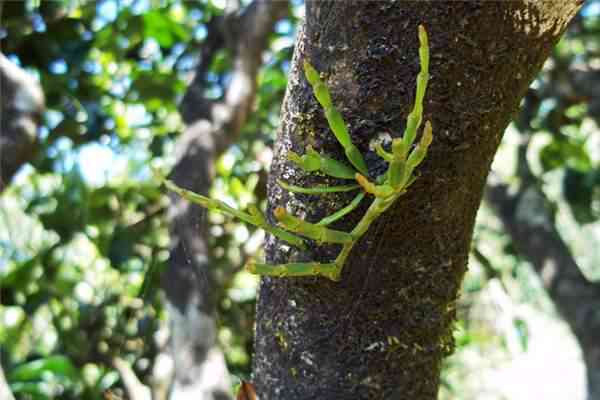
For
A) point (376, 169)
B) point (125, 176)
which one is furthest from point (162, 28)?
point (376, 169)

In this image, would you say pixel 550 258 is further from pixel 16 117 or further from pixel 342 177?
pixel 342 177

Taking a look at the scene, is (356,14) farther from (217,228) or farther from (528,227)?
(528,227)

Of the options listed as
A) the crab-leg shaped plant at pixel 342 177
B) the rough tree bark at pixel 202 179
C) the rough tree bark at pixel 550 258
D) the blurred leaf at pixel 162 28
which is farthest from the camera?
the rough tree bark at pixel 550 258

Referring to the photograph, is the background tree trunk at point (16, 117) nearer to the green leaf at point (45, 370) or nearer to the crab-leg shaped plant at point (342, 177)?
the green leaf at point (45, 370)

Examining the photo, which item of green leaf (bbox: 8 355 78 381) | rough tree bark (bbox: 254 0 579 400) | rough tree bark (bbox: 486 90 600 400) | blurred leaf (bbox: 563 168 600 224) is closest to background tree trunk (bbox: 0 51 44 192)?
green leaf (bbox: 8 355 78 381)

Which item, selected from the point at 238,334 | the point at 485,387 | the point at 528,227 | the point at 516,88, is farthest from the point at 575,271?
the point at 485,387

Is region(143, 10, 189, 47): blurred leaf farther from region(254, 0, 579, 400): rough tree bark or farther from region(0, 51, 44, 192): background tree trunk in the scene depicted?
region(254, 0, 579, 400): rough tree bark

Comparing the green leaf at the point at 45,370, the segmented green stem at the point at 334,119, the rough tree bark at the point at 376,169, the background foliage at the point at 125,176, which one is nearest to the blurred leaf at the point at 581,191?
the background foliage at the point at 125,176
